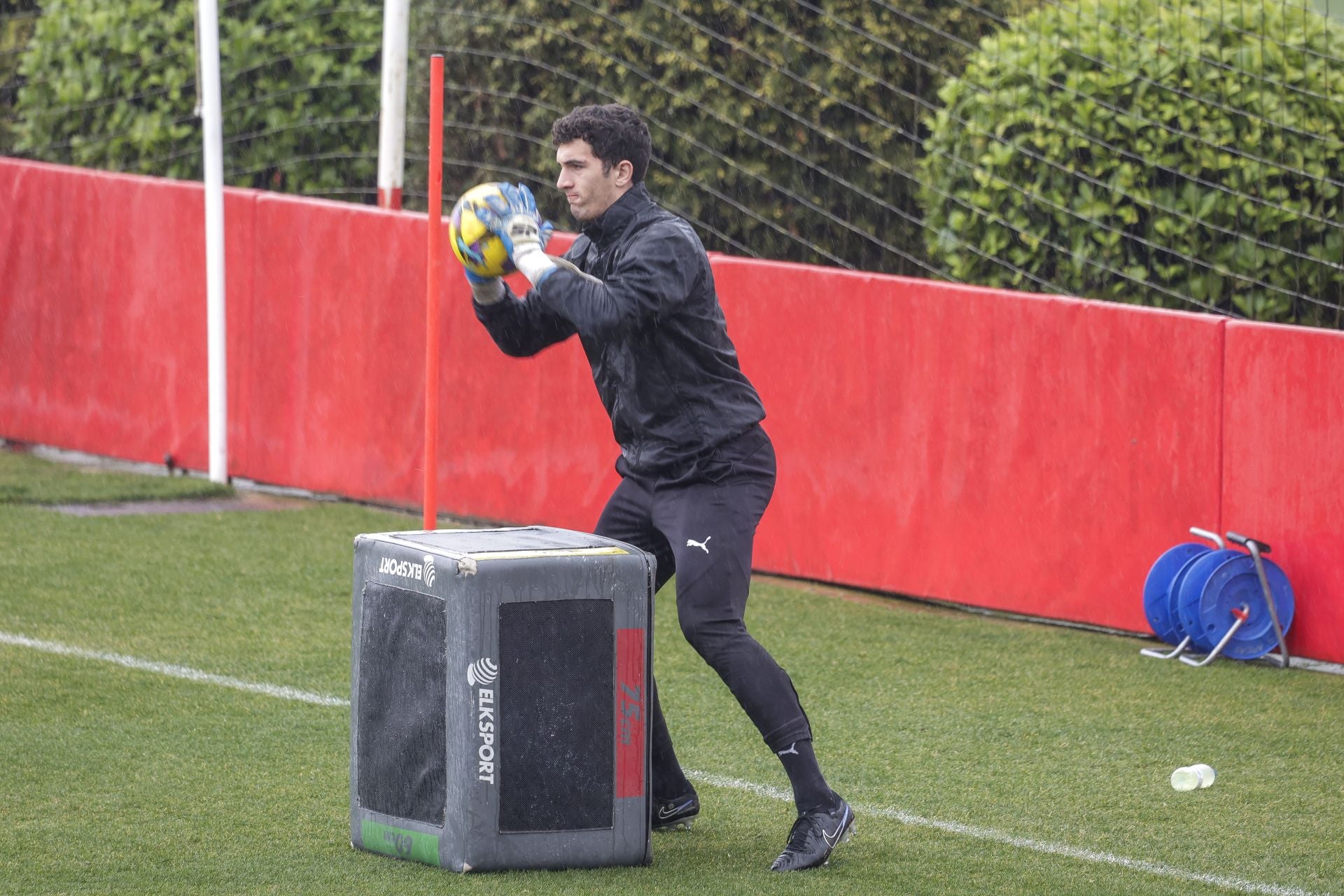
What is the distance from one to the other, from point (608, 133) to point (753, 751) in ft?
6.53

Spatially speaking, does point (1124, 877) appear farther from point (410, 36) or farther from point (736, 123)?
point (410, 36)

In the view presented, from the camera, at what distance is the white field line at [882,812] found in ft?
16.3

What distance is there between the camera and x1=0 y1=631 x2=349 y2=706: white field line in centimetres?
654

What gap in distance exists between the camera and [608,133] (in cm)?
499

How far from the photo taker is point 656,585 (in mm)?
5078

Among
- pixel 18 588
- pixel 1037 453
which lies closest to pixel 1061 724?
pixel 1037 453

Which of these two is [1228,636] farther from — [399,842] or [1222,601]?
[399,842]

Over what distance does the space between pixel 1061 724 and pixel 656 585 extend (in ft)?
6.21

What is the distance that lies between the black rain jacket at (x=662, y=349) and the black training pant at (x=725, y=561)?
0.05 meters

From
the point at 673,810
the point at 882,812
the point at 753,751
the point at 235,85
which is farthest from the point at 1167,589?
the point at 235,85

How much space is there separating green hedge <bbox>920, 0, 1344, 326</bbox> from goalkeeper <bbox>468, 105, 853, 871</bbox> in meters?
3.72

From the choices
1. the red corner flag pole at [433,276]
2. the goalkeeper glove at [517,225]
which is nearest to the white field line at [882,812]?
the red corner flag pole at [433,276]

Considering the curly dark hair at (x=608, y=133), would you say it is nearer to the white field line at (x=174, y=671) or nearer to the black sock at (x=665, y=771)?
the black sock at (x=665, y=771)

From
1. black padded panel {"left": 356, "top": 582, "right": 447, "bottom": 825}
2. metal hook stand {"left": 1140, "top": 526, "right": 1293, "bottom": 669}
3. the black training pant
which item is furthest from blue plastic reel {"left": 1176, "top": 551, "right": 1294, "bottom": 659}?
black padded panel {"left": 356, "top": 582, "right": 447, "bottom": 825}
